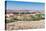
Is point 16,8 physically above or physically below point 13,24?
above

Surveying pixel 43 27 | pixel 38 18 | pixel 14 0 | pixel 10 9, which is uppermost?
pixel 14 0

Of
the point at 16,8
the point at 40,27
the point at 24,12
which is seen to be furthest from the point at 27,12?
the point at 40,27

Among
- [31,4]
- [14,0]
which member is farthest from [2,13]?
[31,4]

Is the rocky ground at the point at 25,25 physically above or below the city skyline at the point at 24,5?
below

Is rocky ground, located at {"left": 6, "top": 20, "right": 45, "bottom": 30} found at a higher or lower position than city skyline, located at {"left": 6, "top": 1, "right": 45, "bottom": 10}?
lower

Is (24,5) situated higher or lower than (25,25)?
higher

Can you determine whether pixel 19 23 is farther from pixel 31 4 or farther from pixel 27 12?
pixel 31 4
